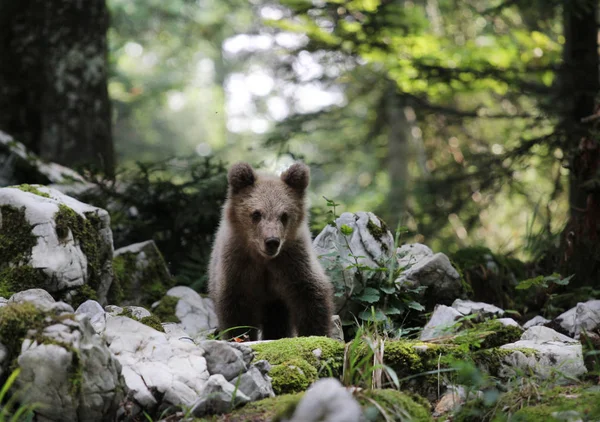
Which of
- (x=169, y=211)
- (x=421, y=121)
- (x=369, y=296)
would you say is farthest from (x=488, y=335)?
(x=421, y=121)

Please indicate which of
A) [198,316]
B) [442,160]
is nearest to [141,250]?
[198,316]

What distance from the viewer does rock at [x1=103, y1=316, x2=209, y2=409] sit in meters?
3.37

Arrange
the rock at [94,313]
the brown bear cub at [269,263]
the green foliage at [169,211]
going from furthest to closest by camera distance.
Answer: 1. the green foliage at [169,211]
2. the brown bear cub at [269,263]
3. the rock at [94,313]

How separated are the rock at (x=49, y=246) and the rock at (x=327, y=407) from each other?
2781mm

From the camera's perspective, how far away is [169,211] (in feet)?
26.0

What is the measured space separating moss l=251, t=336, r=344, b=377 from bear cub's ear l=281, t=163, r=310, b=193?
1851mm

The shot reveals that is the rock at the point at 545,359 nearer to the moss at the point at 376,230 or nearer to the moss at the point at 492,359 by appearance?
the moss at the point at 492,359

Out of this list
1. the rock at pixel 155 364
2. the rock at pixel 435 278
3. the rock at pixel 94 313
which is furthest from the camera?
the rock at pixel 435 278

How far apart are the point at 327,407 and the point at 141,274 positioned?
4371mm

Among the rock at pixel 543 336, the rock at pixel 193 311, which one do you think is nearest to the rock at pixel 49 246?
the rock at pixel 193 311

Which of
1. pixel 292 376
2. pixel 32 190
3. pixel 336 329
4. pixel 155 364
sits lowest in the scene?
pixel 336 329

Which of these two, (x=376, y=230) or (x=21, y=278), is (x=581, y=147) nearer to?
(x=376, y=230)

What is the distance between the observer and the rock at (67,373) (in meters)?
3.00

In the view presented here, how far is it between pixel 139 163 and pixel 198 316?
2100mm
